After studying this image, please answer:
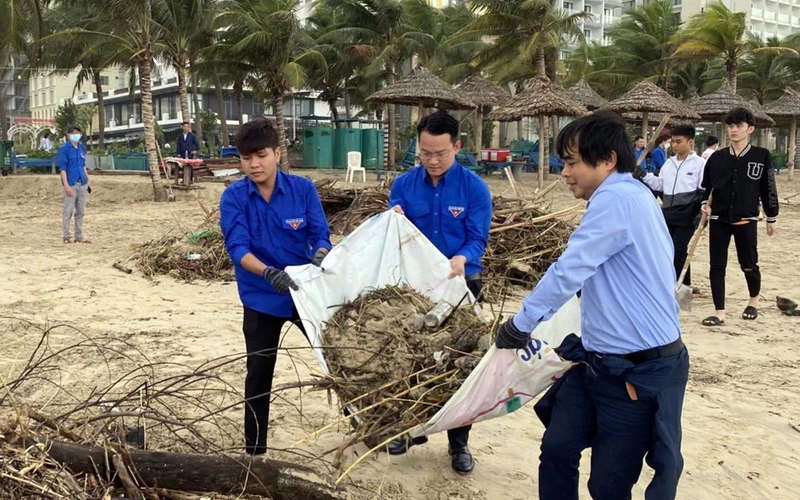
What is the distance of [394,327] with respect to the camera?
285 cm

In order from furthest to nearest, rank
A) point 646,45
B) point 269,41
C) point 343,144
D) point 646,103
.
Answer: point 646,45, point 343,144, point 269,41, point 646,103

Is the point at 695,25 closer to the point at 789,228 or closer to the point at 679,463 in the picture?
the point at 789,228


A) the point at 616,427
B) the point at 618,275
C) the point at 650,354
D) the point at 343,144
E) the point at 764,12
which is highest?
the point at 764,12

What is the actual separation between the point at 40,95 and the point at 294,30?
64194 mm

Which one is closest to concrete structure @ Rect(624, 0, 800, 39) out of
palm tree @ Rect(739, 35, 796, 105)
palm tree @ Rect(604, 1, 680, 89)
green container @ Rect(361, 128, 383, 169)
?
palm tree @ Rect(739, 35, 796, 105)

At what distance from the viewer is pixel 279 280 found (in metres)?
2.75

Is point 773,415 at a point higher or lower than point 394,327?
lower

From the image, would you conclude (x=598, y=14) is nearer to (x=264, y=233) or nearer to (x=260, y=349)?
(x=264, y=233)

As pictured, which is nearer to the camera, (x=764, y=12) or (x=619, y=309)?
(x=619, y=309)

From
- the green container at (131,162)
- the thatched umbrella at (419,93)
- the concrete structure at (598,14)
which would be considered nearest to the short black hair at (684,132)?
the thatched umbrella at (419,93)

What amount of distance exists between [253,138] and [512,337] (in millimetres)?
1306

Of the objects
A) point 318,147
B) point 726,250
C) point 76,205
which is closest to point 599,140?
point 726,250

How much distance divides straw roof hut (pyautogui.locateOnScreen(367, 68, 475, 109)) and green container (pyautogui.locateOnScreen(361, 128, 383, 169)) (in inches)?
319

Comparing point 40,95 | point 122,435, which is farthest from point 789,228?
point 40,95
